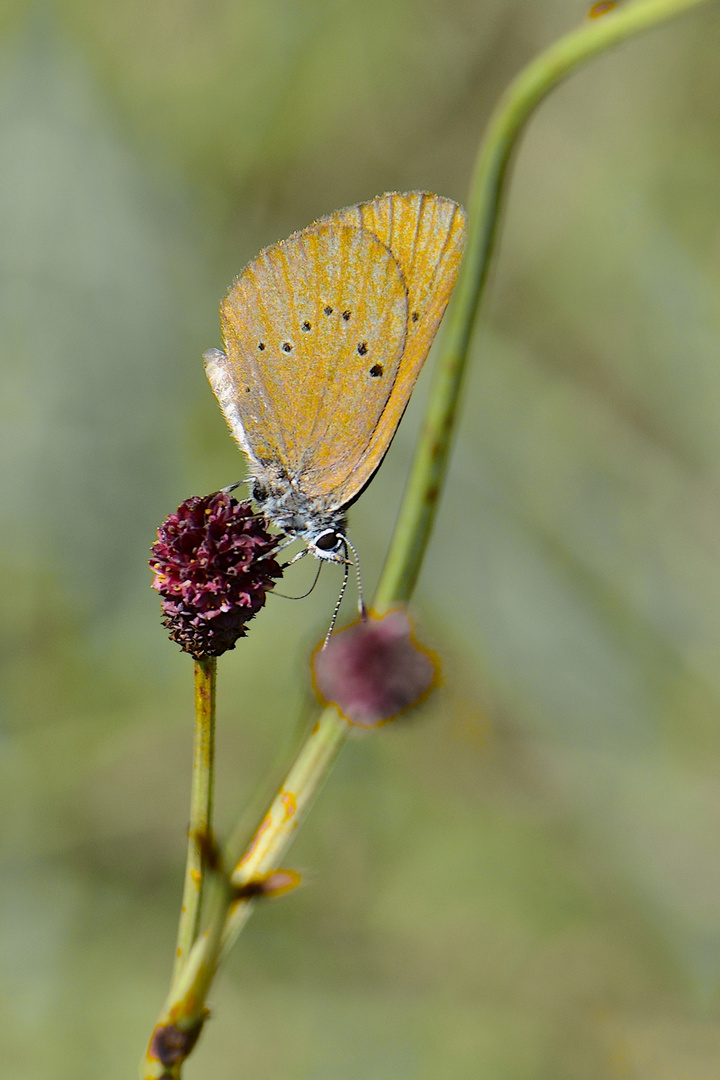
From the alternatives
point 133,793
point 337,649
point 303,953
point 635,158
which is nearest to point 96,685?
point 133,793

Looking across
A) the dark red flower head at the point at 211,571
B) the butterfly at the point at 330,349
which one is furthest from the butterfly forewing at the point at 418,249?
the dark red flower head at the point at 211,571

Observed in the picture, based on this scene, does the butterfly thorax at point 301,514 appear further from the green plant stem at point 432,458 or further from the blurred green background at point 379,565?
the blurred green background at point 379,565

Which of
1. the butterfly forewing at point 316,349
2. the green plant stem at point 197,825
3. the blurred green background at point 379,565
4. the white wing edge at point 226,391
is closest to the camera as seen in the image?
the green plant stem at point 197,825

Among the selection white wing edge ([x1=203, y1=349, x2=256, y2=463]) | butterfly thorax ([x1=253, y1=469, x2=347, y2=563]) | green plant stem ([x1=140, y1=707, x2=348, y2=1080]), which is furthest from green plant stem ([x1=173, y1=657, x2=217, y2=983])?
white wing edge ([x1=203, y1=349, x2=256, y2=463])

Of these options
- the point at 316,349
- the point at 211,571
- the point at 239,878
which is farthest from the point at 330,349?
the point at 239,878

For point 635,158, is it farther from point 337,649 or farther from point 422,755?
point 337,649

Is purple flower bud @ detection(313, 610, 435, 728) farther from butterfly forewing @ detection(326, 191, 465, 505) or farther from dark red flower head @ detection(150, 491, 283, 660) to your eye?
butterfly forewing @ detection(326, 191, 465, 505)
